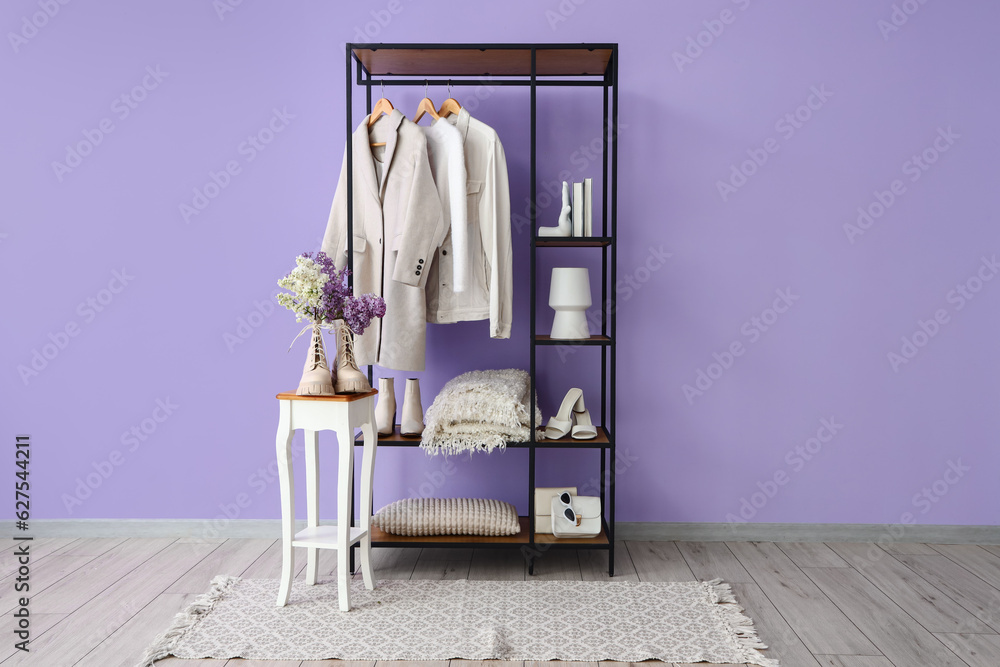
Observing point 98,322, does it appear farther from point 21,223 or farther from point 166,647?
point 166,647

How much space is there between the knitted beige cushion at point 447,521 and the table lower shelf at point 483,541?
0.8 inches

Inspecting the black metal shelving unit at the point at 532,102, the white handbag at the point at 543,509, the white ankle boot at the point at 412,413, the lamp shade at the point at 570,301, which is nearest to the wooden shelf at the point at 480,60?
the black metal shelving unit at the point at 532,102

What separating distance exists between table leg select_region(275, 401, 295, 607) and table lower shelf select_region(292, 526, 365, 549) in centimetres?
4

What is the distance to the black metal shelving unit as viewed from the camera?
264cm

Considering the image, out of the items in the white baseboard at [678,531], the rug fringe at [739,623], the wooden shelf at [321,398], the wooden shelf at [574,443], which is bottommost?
the rug fringe at [739,623]

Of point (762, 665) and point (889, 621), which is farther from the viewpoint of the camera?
point (889, 621)

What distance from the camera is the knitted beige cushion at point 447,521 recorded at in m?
2.75

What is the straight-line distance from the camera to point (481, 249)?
2.86 m

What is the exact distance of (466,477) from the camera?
3.15 metres

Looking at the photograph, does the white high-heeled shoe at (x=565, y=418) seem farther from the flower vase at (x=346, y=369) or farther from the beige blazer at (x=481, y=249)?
the flower vase at (x=346, y=369)

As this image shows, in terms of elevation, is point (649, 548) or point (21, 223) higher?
point (21, 223)

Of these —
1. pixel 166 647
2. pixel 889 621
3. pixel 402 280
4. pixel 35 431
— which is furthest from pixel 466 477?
pixel 35 431

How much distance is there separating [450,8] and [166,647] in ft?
8.48

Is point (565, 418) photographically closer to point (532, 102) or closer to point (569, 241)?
point (569, 241)
